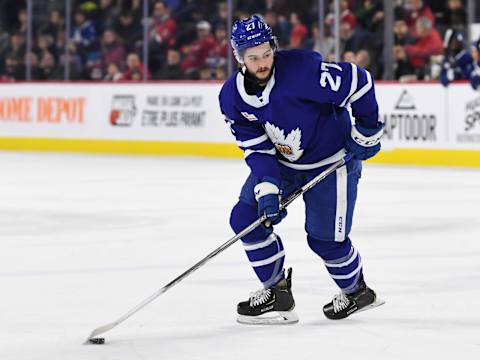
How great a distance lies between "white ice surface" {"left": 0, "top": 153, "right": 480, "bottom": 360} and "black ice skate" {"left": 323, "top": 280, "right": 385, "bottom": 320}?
4 cm

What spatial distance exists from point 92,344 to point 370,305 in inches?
38.9

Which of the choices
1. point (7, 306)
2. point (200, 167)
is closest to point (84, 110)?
point (200, 167)

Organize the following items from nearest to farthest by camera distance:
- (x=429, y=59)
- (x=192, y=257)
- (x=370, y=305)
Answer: (x=370, y=305)
(x=192, y=257)
(x=429, y=59)

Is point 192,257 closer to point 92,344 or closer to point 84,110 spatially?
point 92,344

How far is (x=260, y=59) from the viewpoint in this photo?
3.61 m

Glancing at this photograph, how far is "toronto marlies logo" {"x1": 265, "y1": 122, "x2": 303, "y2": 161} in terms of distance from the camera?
3.75 m

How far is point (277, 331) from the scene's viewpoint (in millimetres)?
3713

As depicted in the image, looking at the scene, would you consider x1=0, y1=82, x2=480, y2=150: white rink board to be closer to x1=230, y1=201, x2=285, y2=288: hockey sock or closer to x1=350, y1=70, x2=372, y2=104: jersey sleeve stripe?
x1=230, y1=201, x2=285, y2=288: hockey sock

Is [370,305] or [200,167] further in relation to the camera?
[200,167]

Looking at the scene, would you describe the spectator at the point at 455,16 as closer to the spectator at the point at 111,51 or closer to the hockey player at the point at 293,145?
the spectator at the point at 111,51

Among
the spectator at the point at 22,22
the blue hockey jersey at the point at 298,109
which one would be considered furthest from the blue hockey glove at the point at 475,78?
the blue hockey jersey at the point at 298,109

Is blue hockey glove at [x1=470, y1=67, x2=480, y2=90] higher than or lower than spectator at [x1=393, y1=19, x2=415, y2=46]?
lower

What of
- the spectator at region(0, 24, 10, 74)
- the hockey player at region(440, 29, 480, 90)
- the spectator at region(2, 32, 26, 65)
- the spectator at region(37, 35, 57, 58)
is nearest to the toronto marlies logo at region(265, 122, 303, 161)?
the hockey player at region(440, 29, 480, 90)

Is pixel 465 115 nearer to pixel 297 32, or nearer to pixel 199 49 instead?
pixel 297 32
